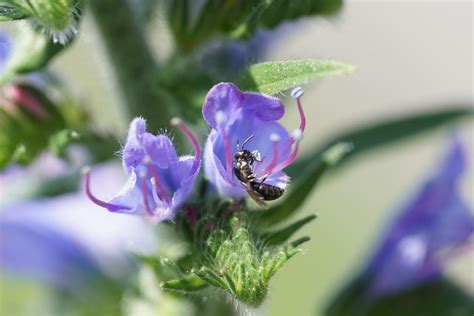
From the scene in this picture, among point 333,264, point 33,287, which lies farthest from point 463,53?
point 33,287

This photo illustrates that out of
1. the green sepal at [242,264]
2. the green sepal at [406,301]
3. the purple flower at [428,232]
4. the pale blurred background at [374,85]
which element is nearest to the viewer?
the green sepal at [242,264]

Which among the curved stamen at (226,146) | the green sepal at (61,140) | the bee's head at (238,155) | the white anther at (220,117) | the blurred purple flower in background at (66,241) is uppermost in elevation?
the white anther at (220,117)

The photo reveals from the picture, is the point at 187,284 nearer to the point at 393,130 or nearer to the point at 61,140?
the point at 61,140

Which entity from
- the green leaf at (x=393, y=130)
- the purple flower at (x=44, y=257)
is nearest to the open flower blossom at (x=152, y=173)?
the green leaf at (x=393, y=130)

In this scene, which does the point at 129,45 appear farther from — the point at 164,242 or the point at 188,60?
the point at 164,242

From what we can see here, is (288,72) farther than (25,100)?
No

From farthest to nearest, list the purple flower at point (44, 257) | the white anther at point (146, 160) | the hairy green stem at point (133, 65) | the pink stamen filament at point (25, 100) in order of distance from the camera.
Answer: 1. the purple flower at point (44, 257)
2. the pink stamen filament at point (25, 100)
3. the hairy green stem at point (133, 65)
4. the white anther at point (146, 160)

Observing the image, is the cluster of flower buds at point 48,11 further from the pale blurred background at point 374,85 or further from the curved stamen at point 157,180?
the pale blurred background at point 374,85

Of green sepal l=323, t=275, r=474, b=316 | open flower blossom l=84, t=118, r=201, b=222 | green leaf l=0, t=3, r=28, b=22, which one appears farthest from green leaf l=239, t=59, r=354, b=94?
green sepal l=323, t=275, r=474, b=316

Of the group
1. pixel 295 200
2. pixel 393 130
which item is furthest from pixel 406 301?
pixel 295 200
